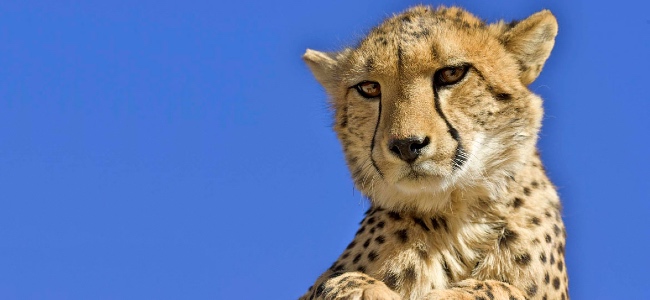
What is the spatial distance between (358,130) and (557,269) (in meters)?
0.85

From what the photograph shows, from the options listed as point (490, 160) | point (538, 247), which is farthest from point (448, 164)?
point (538, 247)

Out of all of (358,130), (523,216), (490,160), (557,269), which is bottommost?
(557,269)

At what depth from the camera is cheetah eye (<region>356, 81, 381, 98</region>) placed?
3.62 metres

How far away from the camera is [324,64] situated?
13.5 feet

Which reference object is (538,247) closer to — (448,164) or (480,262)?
(480,262)

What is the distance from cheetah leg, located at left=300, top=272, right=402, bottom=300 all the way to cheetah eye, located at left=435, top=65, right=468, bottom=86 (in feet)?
2.35

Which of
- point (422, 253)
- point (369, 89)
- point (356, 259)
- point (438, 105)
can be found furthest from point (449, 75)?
point (356, 259)

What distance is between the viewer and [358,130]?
3.64 m

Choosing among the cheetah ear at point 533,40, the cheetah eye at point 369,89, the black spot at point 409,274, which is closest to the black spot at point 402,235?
the black spot at point 409,274

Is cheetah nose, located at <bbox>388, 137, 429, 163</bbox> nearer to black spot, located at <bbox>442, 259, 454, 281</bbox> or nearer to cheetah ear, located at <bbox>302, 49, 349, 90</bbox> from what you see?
black spot, located at <bbox>442, 259, 454, 281</bbox>

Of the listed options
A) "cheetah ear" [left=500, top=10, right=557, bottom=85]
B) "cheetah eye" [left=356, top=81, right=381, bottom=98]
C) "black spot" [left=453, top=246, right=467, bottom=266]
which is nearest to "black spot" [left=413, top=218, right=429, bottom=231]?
"black spot" [left=453, top=246, right=467, bottom=266]

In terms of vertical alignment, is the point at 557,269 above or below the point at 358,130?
below

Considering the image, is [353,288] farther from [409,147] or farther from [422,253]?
[409,147]

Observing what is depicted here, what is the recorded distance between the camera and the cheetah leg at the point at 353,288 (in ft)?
10.6
